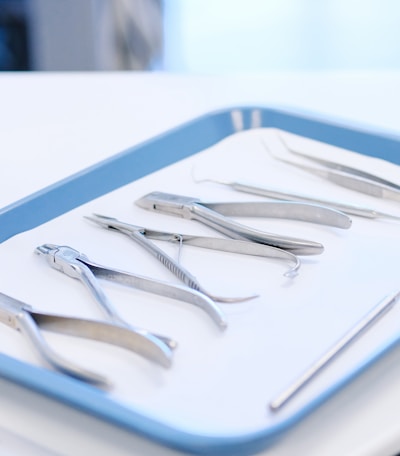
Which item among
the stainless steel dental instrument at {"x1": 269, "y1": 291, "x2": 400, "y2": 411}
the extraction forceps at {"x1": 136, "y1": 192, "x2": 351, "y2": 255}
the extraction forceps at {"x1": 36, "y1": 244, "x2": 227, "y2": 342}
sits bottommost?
the stainless steel dental instrument at {"x1": 269, "y1": 291, "x2": 400, "y2": 411}

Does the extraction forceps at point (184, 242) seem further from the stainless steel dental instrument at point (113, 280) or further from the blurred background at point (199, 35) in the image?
the blurred background at point (199, 35)

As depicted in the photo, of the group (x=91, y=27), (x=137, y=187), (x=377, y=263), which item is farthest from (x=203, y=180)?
(x=91, y=27)

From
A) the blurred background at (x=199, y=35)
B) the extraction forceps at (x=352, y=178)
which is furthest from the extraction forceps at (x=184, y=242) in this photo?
the blurred background at (x=199, y=35)

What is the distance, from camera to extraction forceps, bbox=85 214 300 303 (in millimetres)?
508

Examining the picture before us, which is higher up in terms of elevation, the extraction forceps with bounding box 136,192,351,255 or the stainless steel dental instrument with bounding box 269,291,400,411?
the extraction forceps with bounding box 136,192,351,255

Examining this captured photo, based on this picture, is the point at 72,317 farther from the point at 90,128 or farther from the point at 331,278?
the point at 90,128

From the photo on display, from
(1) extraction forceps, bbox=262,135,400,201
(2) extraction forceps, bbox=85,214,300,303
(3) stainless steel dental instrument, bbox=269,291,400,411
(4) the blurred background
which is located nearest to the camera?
(3) stainless steel dental instrument, bbox=269,291,400,411

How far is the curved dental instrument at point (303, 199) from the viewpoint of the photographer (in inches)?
23.1

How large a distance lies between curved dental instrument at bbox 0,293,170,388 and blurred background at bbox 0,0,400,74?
1090 mm

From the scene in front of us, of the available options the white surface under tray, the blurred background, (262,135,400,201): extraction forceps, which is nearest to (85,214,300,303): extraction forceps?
the white surface under tray

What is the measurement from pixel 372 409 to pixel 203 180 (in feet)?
0.89

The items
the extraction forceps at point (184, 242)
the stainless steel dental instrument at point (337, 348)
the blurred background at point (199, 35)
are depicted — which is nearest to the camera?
the stainless steel dental instrument at point (337, 348)

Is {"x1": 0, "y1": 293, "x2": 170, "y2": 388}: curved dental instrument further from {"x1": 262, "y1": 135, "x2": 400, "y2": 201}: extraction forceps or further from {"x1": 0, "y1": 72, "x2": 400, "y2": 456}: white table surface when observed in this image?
{"x1": 262, "y1": 135, "x2": 400, "y2": 201}: extraction forceps

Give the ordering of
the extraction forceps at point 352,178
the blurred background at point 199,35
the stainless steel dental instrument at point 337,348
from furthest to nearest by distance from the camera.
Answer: the blurred background at point 199,35
the extraction forceps at point 352,178
the stainless steel dental instrument at point 337,348
